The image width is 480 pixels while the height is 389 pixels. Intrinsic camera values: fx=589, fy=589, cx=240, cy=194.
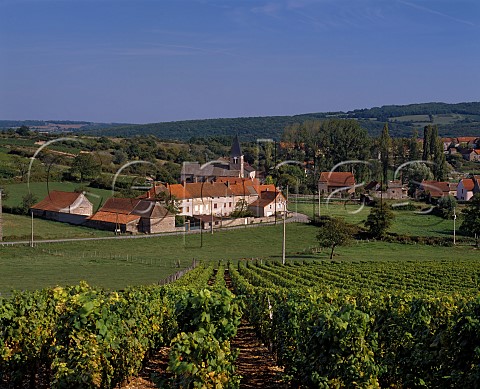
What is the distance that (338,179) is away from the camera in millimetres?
114062

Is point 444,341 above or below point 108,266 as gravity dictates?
above

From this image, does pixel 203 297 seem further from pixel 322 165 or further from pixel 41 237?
pixel 322 165

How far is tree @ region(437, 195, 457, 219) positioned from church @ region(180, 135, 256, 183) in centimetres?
3795

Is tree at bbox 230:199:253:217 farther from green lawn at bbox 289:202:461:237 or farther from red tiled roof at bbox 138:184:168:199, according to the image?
red tiled roof at bbox 138:184:168:199

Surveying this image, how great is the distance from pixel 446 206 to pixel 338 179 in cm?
3118

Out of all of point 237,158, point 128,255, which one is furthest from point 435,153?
point 128,255

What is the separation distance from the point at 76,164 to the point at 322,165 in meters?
58.2

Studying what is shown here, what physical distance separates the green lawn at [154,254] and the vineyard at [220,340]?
2037 centimetres

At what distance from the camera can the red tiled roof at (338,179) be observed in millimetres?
111850

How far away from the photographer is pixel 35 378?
511 inches

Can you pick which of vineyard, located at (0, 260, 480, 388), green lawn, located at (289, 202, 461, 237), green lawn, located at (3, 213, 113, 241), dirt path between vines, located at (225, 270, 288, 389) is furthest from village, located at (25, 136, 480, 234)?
vineyard, located at (0, 260, 480, 388)

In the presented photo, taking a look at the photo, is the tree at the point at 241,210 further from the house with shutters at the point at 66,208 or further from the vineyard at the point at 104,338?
the vineyard at the point at 104,338

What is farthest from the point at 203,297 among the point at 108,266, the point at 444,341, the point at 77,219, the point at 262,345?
the point at 77,219

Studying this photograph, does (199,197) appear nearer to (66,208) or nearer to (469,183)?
(66,208)
